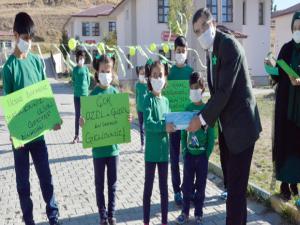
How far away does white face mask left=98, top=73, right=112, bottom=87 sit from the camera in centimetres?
488

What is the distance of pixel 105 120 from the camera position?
4.93 meters

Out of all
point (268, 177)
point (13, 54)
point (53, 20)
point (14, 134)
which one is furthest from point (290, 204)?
point (53, 20)

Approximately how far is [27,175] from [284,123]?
3.15 metres

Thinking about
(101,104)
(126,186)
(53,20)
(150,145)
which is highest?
(53,20)

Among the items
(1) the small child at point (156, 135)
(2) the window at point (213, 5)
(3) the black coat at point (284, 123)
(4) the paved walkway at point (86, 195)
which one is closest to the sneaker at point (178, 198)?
(4) the paved walkway at point (86, 195)

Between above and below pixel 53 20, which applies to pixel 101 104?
below

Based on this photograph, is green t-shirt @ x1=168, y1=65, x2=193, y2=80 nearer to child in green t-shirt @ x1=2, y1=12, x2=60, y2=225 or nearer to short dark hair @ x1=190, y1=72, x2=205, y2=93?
short dark hair @ x1=190, y1=72, x2=205, y2=93

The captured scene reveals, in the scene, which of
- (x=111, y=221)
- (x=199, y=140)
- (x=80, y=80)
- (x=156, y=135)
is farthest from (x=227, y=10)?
(x=111, y=221)

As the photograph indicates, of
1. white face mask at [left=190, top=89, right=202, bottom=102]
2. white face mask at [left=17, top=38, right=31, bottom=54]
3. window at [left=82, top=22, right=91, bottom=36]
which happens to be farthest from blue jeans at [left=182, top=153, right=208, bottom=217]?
window at [left=82, top=22, right=91, bottom=36]

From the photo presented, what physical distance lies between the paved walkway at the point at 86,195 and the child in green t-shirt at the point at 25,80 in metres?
0.71

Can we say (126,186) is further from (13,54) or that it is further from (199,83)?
(13,54)

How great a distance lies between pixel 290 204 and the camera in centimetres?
511

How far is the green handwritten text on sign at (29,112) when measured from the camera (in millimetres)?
4500

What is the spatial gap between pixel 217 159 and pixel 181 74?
2639mm
